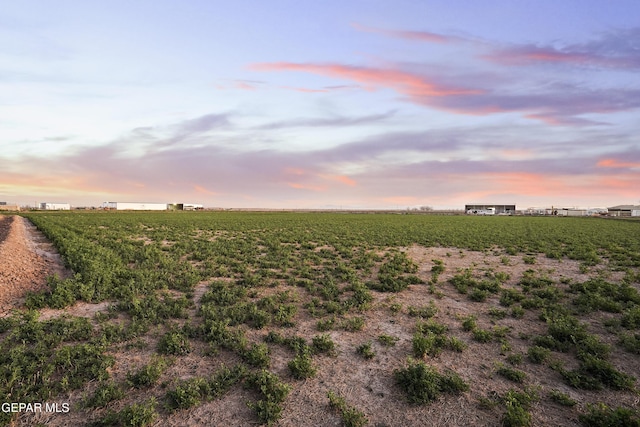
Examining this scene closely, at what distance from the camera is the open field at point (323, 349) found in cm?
693

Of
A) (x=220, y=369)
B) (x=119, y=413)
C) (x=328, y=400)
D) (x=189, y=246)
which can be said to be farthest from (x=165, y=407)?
(x=189, y=246)

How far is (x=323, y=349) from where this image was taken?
368 inches

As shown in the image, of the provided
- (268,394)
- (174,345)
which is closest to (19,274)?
(174,345)

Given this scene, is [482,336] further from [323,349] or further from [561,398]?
[323,349]

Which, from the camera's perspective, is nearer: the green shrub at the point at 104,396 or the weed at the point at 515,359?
the green shrub at the point at 104,396

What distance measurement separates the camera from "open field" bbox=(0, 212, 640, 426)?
22.7 feet

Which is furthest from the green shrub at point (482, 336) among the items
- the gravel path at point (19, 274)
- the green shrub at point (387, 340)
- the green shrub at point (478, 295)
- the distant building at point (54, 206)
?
the distant building at point (54, 206)

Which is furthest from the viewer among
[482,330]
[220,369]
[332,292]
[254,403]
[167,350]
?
[332,292]

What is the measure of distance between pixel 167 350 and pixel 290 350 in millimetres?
3330

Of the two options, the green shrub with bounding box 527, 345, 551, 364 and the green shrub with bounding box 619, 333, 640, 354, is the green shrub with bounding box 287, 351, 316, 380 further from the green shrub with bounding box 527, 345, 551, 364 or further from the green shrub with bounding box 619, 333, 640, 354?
the green shrub with bounding box 619, 333, 640, 354

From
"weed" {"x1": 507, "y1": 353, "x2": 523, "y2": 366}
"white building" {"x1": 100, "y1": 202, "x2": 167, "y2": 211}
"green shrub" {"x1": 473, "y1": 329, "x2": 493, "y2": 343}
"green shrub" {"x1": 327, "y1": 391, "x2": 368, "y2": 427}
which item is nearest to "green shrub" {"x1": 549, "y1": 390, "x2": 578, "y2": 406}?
"weed" {"x1": 507, "y1": 353, "x2": 523, "y2": 366}

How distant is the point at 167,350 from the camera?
913 centimetres

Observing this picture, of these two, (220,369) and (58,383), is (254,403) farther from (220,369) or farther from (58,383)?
(58,383)

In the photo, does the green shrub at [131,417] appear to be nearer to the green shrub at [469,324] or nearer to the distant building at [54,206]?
the green shrub at [469,324]
